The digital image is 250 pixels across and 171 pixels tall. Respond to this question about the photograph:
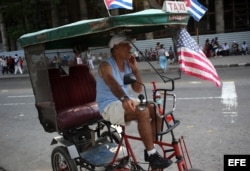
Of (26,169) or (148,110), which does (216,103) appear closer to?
(26,169)

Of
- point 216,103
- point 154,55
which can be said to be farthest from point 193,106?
point 154,55

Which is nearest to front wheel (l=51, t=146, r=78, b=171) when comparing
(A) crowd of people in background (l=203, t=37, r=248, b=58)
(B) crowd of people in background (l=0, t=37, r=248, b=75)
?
(B) crowd of people in background (l=0, t=37, r=248, b=75)

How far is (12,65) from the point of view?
30.7m

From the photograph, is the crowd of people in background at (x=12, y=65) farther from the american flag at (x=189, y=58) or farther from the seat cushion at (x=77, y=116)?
the american flag at (x=189, y=58)

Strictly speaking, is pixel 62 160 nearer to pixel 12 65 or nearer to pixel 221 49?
pixel 221 49

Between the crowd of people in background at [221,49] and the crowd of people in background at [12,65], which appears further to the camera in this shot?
the crowd of people in background at [12,65]

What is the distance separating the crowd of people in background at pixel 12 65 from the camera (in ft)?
96.3

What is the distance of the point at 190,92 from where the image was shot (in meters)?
11.5

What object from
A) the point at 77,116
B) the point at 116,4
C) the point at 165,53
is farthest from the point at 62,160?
the point at 165,53

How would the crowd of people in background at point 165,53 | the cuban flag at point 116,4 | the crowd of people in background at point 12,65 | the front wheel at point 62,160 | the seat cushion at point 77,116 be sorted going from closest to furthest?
the cuban flag at point 116,4 < the front wheel at point 62,160 < the seat cushion at point 77,116 < the crowd of people in background at point 165,53 < the crowd of people in background at point 12,65

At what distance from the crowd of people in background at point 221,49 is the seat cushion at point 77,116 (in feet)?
70.4

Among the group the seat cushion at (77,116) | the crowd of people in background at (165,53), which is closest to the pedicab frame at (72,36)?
the seat cushion at (77,116)

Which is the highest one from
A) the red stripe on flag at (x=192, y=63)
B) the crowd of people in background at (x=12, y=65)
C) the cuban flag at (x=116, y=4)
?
the cuban flag at (x=116, y=4)

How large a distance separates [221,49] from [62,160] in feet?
76.1
